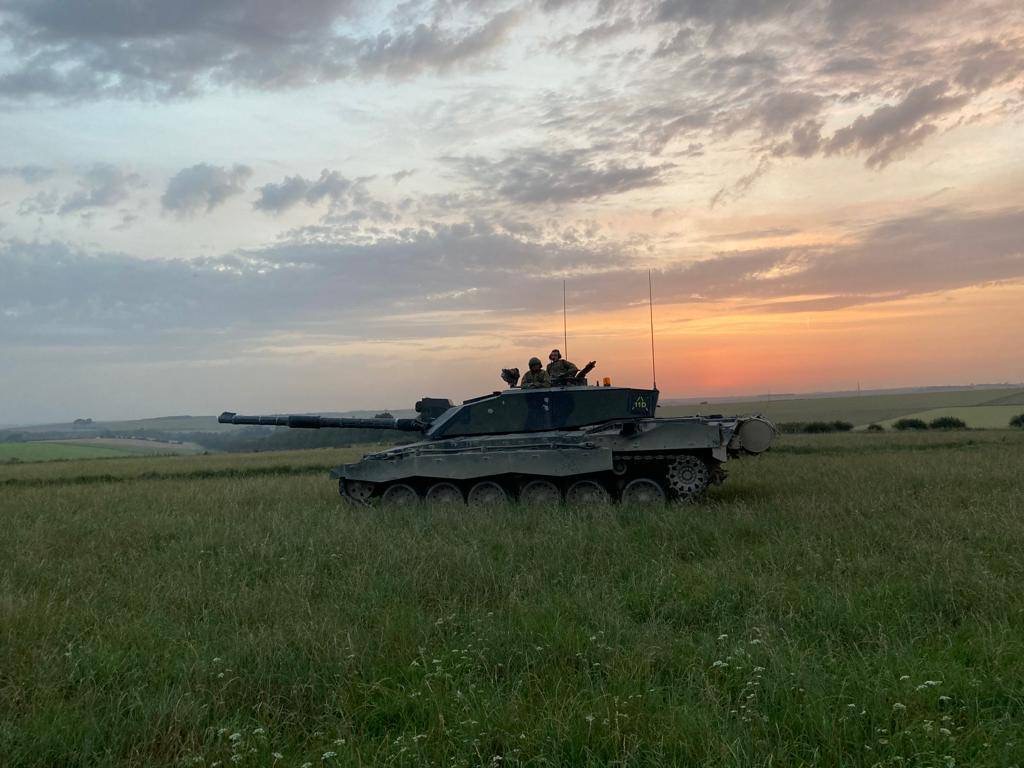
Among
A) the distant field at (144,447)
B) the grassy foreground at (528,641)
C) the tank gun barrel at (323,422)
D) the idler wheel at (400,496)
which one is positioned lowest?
the distant field at (144,447)

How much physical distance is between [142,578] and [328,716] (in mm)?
4494

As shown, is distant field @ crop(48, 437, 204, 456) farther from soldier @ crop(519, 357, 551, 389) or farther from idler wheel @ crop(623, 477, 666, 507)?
idler wheel @ crop(623, 477, 666, 507)

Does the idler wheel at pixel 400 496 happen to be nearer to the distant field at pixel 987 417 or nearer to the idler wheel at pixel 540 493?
the idler wheel at pixel 540 493

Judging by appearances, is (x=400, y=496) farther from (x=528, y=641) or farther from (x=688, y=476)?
(x=528, y=641)

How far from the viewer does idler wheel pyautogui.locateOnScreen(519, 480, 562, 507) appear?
43.2ft

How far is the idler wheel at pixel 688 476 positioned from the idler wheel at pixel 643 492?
24 centimetres

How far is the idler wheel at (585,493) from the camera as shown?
510 inches

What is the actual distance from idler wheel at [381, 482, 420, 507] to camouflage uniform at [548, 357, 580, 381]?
3.28 m

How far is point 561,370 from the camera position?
1506cm

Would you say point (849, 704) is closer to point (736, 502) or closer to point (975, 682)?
point (975, 682)

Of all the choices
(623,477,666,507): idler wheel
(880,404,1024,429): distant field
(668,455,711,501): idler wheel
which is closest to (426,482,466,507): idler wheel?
(623,477,666,507): idler wheel

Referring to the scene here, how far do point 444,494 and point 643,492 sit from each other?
10.7 feet

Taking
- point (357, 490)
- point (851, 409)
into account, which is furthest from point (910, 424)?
point (357, 490)

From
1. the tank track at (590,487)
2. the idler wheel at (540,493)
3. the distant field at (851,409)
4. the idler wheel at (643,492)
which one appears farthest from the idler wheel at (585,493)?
the distant field at (851,409)
